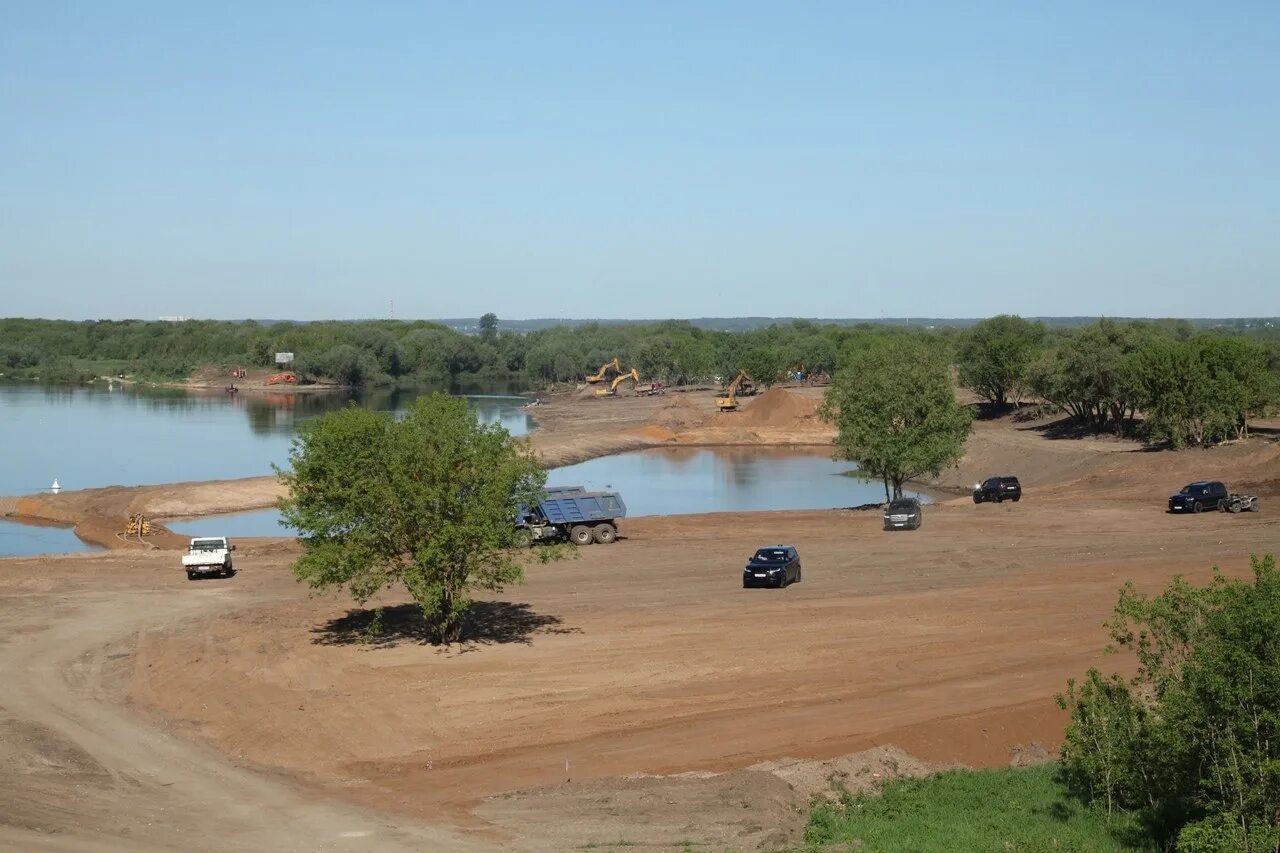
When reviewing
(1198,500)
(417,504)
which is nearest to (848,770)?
(417,504)

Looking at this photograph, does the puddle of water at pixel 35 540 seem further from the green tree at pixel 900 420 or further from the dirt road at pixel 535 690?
the green tree at pixel 900 420

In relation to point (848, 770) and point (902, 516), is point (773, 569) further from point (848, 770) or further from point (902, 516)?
point (848, 770)

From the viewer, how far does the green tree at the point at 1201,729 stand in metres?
17.1

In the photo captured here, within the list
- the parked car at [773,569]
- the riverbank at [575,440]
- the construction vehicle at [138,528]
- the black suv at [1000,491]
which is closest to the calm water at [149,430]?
the riverbank at [575,440]

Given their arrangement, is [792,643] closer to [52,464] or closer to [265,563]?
[265,563]

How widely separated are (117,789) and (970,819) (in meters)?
13.9

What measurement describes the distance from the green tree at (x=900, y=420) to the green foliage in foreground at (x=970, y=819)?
124 feet

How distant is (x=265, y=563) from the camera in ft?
152

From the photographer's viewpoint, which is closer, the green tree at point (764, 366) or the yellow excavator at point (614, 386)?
the green tree at point (764, 366)

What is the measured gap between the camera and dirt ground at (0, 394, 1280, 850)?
67.0 ft

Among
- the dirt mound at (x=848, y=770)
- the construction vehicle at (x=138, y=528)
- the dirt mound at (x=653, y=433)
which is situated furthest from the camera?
the dirt mound at (x=653, y=433)

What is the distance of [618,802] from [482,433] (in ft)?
45.1

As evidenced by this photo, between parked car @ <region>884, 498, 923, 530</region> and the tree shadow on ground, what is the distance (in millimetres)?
19491

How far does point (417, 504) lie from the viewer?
30.8 m
